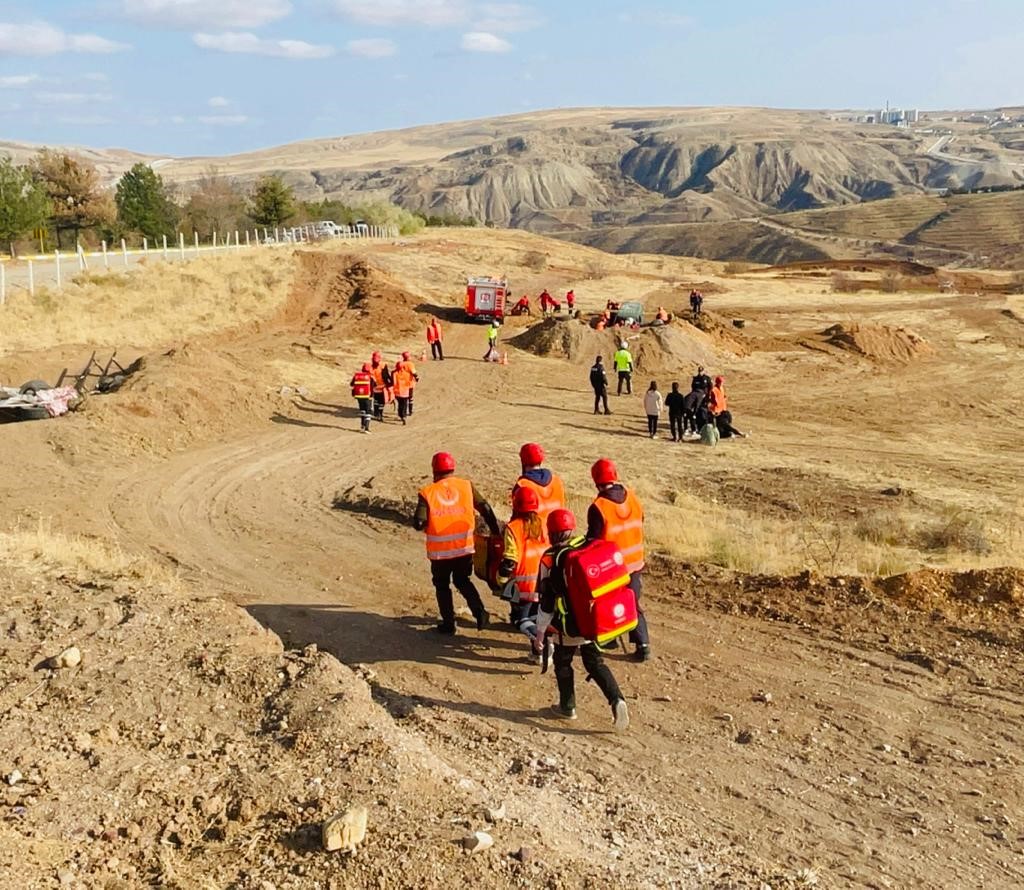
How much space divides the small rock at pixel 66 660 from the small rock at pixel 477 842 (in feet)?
12.3

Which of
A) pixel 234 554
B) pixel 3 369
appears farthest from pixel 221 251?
pixel 234 554

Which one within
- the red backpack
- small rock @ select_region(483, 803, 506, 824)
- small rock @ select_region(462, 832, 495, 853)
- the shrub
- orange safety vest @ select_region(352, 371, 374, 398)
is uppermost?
the shrub

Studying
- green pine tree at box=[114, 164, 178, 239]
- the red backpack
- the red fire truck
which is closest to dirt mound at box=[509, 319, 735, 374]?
the red fire truck

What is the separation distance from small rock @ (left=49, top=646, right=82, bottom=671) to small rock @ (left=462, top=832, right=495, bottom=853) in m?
3.76

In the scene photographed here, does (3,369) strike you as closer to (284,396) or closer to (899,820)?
(284,396)

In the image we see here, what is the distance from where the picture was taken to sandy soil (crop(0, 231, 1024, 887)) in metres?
5.38

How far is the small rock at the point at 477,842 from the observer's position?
16.4 feet

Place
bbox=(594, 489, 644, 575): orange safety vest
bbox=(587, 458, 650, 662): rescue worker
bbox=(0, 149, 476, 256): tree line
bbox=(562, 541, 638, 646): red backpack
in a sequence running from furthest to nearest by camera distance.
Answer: bbox=(0, 149, 476, 256): tree line
bbox=(594, 489, 644, 575): orange safety vest
bbox=(587, 458, 650, 662): rescue worker
bbox=(562, 541, 638, 646): red backpack

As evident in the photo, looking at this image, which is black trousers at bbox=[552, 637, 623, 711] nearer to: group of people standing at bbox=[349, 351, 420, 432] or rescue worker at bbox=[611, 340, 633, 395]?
group of people standing at bbox=[349, 351, 420, 432]

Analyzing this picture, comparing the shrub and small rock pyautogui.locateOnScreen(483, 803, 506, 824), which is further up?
the shrub

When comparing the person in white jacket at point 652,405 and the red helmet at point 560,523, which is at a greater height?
the red helmet at point 560,523

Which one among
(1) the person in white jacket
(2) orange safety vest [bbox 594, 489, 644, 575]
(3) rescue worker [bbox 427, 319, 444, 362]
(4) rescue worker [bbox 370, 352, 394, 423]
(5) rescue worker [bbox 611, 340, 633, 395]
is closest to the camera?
(2) orange safety vest [bbox 594, 489, 644, 575]

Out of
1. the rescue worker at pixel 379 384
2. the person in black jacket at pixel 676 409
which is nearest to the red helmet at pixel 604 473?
the person in black jacket at pixel 676 409

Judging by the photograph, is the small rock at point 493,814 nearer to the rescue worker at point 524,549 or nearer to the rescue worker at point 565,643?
the rescue worker at point 565,643
